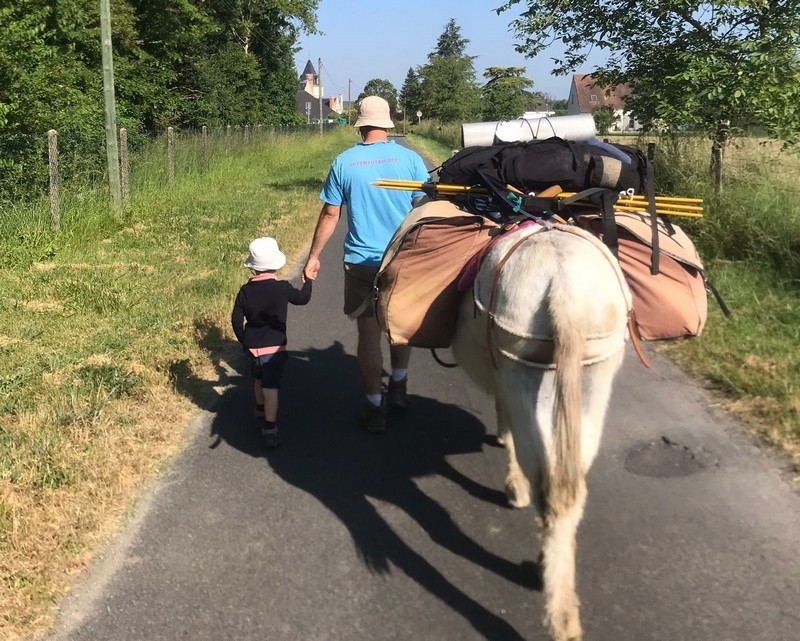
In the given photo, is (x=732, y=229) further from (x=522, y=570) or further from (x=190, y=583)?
(x=190, y=583)

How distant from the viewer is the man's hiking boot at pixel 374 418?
446cm

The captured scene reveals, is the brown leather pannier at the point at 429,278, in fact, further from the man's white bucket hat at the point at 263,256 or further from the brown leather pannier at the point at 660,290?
the man's white bucket hat at the point at 263,256

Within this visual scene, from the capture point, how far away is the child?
422cm

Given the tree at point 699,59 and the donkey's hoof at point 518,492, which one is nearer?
the donkey's hoof at point 518,492

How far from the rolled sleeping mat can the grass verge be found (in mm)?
2650

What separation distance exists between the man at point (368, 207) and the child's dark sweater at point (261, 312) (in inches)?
9.1

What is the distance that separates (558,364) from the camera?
2.36 meters

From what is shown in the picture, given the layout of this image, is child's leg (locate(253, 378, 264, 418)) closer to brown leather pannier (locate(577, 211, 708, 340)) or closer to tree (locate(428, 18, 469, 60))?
brown leather pannier (locate(577, 211, 708, 340))

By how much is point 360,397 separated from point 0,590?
2.72 metres

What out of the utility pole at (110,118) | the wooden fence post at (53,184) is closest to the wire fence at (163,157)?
the wooden fence post at (53,184)

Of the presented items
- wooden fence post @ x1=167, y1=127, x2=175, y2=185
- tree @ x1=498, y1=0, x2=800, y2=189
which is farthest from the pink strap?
wooden fence post @ x1=167, y1=127, x2=175, y2=185

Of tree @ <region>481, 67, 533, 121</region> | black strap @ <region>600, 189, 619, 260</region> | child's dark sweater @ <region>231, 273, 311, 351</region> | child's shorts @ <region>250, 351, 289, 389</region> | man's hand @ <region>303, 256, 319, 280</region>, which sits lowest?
child's shorts @ <region>250, 351, 289, 389</region>

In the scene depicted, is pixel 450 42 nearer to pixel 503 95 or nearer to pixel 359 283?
pixel 503 95

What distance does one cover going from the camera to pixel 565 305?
7.70ft
